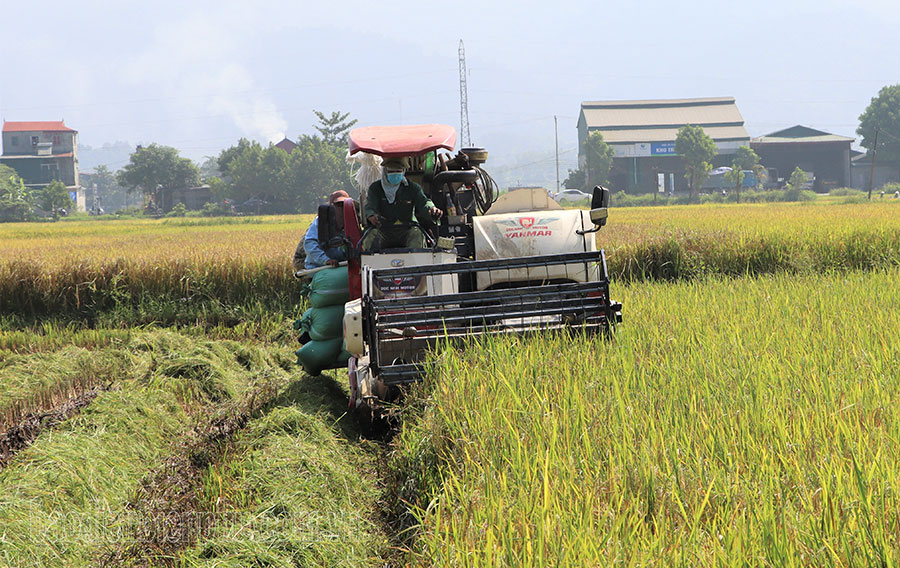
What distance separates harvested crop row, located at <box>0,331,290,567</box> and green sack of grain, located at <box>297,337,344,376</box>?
2.25ft

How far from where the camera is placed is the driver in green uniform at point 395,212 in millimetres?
6195

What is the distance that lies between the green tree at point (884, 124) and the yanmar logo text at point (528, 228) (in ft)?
225

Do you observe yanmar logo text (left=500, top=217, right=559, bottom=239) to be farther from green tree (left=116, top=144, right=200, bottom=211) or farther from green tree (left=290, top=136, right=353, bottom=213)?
green tree (left=116, top=144, right=200, bottom=211)

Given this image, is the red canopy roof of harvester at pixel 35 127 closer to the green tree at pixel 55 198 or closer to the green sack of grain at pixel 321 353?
the green tree at pixel 55 198

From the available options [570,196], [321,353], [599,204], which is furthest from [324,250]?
[570,196]

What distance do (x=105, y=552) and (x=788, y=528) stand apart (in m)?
2.82

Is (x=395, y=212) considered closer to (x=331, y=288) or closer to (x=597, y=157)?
(x=331, y=288)

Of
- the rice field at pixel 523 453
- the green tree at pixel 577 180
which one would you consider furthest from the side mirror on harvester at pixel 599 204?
the green tree at pixel 577 180

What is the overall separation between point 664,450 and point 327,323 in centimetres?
427

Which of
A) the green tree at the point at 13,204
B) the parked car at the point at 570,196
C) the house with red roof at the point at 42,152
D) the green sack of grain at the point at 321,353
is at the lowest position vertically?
the green sack of grain at the point at 321,353

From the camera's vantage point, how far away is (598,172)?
64250 mm

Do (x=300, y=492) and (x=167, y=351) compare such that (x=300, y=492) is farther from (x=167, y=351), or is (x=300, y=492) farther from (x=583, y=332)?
(x=167, y=351)

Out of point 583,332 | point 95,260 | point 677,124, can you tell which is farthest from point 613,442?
point 677,124

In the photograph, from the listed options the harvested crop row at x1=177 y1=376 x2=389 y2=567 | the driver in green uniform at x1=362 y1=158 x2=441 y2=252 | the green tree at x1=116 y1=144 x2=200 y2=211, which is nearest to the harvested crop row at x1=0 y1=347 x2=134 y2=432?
the harvested crop row at x1=177 y1=376 x2=389 y2=567
